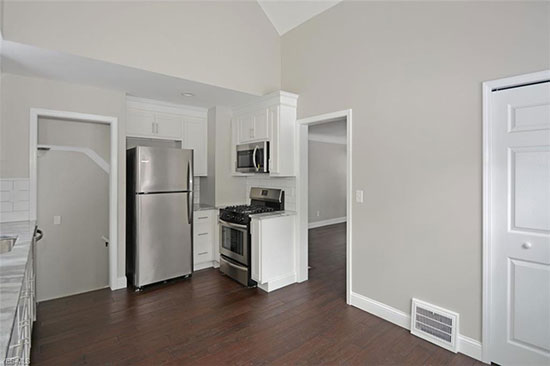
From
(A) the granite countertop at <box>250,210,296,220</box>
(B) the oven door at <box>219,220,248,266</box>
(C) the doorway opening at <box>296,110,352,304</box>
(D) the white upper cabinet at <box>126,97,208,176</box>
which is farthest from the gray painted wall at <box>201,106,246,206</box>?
(C) the doorway opening at <box>296,110,352,304</box>

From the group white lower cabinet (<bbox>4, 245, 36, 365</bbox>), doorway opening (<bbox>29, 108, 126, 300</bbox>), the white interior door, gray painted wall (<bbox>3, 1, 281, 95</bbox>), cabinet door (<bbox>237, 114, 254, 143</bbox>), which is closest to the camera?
white lower cabinet (<bbox>4, 245, 36, 365</bbox>)

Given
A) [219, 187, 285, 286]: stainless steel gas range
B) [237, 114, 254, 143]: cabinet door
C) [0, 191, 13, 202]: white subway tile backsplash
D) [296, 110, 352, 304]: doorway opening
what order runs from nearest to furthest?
[0, 191, 13, 202]: white subway tile backsplash < [219, 187, 285, 286]: stainless steel gas range < [237, 114, 254, 143]: cabinet door < [296, 110, 352, 304]: doorway opening

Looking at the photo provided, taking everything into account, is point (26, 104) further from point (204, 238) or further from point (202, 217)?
point (204, 238)

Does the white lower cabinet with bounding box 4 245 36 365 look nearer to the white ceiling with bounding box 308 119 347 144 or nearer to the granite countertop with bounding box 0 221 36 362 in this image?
the granite countertop with bounding box 0 221 36 362

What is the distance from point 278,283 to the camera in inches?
144

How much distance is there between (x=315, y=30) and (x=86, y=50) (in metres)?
2.59

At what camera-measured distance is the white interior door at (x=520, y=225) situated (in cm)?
197

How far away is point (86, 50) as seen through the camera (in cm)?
266

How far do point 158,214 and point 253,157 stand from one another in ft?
4.80

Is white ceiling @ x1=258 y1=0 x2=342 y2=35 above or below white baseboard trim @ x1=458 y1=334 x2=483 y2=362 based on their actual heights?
above

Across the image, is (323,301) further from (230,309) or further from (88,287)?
(88,287)

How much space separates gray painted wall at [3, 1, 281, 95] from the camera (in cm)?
251

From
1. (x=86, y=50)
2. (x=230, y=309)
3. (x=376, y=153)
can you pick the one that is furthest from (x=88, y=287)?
(x=376, y=153)

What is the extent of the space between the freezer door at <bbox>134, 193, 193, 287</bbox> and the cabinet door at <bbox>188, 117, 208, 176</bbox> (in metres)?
0.88
